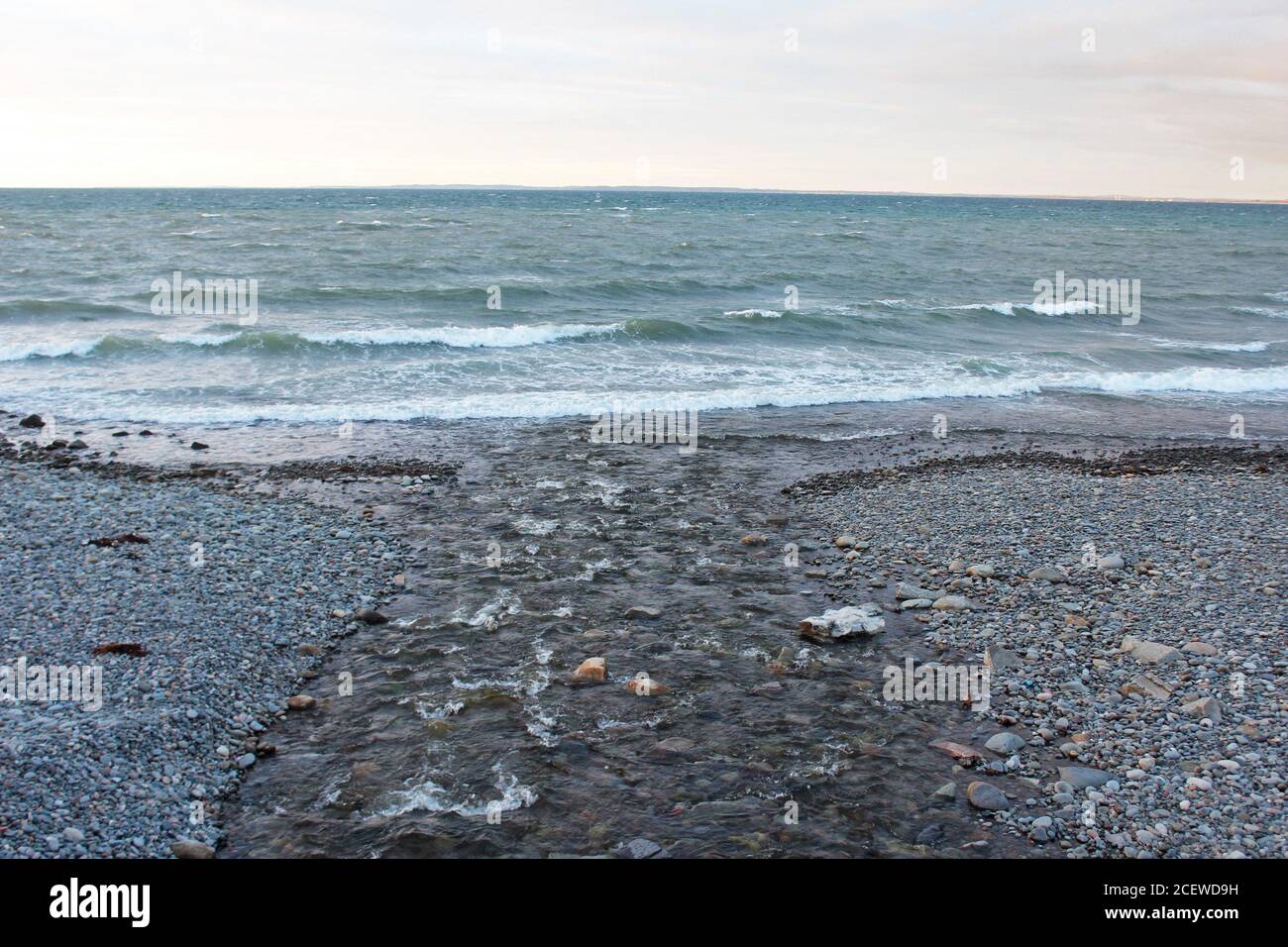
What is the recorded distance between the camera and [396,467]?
14.9 m

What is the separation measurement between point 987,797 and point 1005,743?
0.85 metres

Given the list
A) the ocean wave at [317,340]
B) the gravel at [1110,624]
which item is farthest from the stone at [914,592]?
the ocean wave at [317,340]

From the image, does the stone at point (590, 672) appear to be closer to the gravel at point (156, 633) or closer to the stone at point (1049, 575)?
the gravel at point (156, 633)

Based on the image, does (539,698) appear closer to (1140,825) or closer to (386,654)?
(386,654)

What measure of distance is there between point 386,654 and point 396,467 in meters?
6.62

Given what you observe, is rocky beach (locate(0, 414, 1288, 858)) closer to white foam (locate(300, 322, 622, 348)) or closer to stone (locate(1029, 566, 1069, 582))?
stone (locate(1029, 566, 1069, 582))

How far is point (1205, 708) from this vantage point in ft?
23.9

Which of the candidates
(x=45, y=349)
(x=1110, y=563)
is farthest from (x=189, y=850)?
(x=45, y=349)

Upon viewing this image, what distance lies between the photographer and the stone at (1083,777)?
657 cm

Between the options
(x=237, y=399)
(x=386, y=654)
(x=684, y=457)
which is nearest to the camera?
(x=386, y=654)

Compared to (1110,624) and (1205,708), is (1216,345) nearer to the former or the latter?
(1110,624)

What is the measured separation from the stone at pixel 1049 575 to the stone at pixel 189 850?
884 centimetres

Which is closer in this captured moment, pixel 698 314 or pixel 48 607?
pixel 48 607
